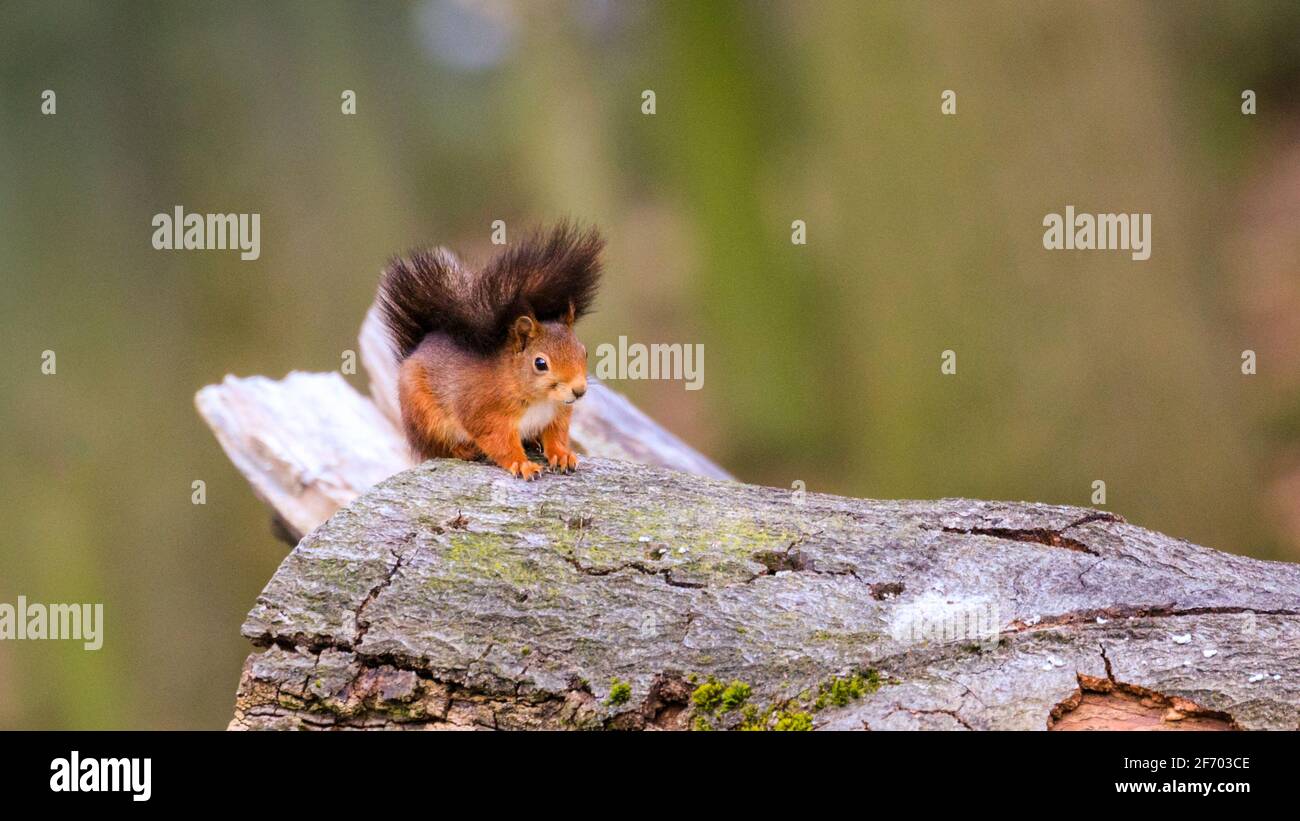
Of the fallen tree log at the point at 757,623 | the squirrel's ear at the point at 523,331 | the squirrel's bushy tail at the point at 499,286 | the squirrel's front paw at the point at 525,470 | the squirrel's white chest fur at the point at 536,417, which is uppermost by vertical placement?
the squirrel's bushy tail at the point at 499,286

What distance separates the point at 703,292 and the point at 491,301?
4.42 m

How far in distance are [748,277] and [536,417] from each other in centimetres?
438

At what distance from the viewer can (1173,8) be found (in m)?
7.53

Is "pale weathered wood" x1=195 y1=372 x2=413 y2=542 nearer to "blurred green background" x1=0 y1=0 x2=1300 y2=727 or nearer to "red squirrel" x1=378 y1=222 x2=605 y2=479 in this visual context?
"red squirrel" x1=378 y1=222 x2=605 y2=479

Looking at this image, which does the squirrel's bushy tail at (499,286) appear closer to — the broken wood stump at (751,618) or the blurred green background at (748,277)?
the broken wood stump at (751,618)

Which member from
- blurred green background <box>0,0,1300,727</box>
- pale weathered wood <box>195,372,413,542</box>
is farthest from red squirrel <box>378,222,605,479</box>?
blurred green background <box>0,0,1300,727</box>

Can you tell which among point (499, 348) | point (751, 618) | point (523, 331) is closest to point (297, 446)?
point (499, 348)

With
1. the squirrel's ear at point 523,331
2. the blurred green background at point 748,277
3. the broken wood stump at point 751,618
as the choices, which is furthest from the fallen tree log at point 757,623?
the blurred green background at point 748,277

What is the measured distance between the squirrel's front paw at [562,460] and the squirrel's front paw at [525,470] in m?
0.07

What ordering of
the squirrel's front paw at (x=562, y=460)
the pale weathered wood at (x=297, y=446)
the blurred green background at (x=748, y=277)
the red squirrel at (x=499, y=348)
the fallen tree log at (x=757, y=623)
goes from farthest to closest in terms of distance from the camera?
the blurred green background at (x=748, y=277) < the pale weathered wood at (x=297, y=446) < the red squirrel at (x=499, y=348) < the squirrel's front paw at (x=562, y=460) < the fallen tree log at (x=757, y=623)

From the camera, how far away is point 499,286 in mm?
3875

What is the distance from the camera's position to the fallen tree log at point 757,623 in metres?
2.60

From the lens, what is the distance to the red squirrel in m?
3.78
